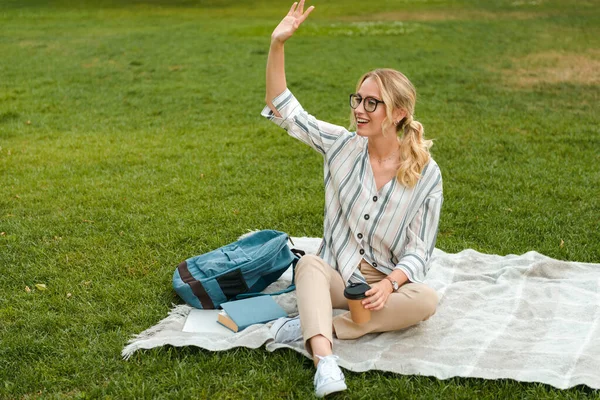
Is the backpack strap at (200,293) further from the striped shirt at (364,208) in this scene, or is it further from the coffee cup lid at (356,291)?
the coffee cup lid at (356,291)

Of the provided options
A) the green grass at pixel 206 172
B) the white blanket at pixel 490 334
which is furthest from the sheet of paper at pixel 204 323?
the green grass at pixel 206 172

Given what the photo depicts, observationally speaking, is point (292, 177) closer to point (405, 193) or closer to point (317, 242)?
point (317, 242)

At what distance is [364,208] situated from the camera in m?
4.22

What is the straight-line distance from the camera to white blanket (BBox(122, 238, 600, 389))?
382cm

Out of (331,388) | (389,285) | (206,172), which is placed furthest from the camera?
(206,172)

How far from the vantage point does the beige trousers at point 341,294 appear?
13.1 ft

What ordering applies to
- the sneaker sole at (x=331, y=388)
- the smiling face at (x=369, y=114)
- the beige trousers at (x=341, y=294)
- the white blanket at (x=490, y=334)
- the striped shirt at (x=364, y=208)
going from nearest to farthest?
the sneaker sole at (x=331, y=388)
the white blanket at (x=490, y=334)
the beige trousers at (x=341, y=294)
the smiling face at (x=369, y=114)
the striped shirt at (x=364, y=208)

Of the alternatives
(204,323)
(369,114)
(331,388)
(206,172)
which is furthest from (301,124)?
(206,172)

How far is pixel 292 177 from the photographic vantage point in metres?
7.46

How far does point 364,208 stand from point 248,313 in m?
0.91

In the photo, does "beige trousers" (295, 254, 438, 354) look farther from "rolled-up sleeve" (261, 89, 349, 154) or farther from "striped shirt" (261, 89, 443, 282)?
"rolled-up sleeve" (261, 89, 349, 154)

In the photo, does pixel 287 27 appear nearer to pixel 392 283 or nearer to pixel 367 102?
pixel 367 102

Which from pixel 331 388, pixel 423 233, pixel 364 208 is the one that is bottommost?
pixel 331 388

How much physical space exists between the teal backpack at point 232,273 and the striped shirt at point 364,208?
0.51 m
